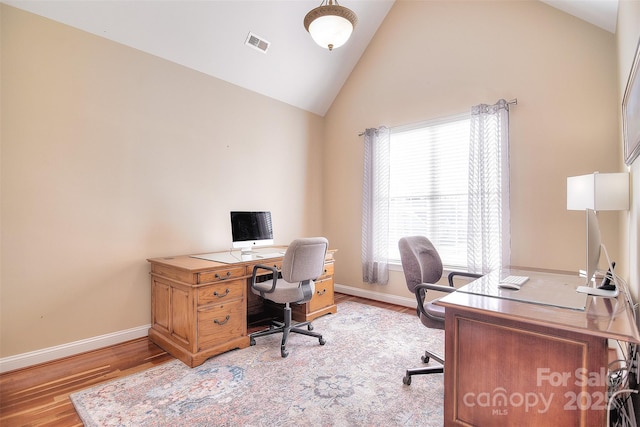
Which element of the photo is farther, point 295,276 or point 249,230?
point 249,230

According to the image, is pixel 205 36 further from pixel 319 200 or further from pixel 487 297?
pixel 487 297

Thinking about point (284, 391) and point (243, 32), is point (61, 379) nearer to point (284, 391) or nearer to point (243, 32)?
point (284, 391)

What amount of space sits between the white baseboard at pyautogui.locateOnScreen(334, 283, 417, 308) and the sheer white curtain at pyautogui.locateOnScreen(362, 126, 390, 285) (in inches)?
7.5

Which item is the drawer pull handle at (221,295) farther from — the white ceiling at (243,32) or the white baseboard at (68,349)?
the white ceiling at (243,32)

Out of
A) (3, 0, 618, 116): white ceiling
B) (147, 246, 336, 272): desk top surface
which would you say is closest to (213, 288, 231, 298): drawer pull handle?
(147, 246, 336, 272): desk top surface

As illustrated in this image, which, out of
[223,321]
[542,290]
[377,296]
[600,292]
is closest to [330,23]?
[542,290]

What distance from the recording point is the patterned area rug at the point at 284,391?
1.75m

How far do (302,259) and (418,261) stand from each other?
0.97m

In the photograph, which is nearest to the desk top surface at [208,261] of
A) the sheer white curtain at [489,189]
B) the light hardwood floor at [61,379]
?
Result: the light hardwood floor at [61,379]

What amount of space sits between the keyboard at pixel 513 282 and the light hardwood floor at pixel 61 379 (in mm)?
2632

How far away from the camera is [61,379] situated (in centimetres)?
215

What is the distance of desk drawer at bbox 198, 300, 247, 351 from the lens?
242 centimetres

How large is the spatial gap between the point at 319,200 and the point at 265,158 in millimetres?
1219

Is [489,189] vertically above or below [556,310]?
above
